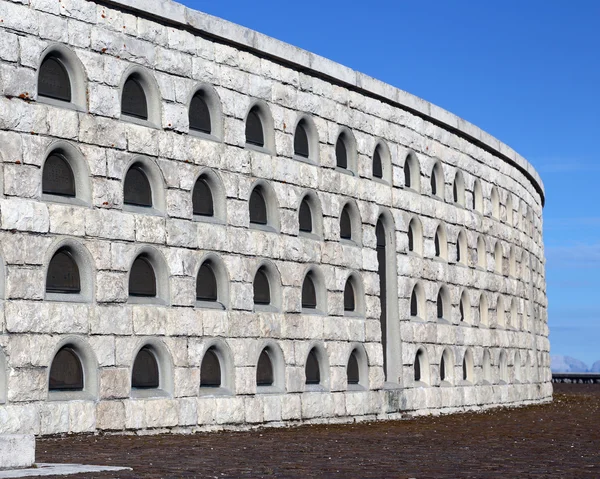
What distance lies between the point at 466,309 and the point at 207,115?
39.2 ft

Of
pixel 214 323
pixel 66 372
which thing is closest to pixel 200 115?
pixel 214 323

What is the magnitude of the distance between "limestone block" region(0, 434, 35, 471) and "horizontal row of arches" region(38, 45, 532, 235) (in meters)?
6.96

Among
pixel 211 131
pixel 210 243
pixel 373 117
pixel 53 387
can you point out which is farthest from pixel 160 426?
pixel 373 117

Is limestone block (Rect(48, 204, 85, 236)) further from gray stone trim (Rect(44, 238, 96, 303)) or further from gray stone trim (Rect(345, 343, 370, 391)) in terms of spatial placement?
gray stone trim (Rect(345, 343, 370, 391))

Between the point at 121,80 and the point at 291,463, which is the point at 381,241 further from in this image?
the point at 291,463

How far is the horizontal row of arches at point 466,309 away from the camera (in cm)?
2878

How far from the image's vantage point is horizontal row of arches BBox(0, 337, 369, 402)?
19.2 metres

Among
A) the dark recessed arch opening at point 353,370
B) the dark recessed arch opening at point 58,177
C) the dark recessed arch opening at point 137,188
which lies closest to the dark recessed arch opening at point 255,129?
the dark recessed arch opening at point 137,188

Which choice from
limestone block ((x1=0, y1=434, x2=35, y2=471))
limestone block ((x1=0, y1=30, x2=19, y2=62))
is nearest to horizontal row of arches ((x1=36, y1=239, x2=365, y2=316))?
limestone block ((x1=0, y1=30, x2=19, y2=62))

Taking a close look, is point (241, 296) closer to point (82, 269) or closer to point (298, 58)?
point (82, 269)

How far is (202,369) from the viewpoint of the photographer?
21.7 meters

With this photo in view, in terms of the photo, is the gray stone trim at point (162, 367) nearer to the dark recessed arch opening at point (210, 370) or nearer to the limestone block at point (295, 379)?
the dark recessed arch opening at point (210, 370)

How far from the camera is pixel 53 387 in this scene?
19047 millimetres

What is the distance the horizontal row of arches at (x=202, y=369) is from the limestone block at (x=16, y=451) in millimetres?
5003
